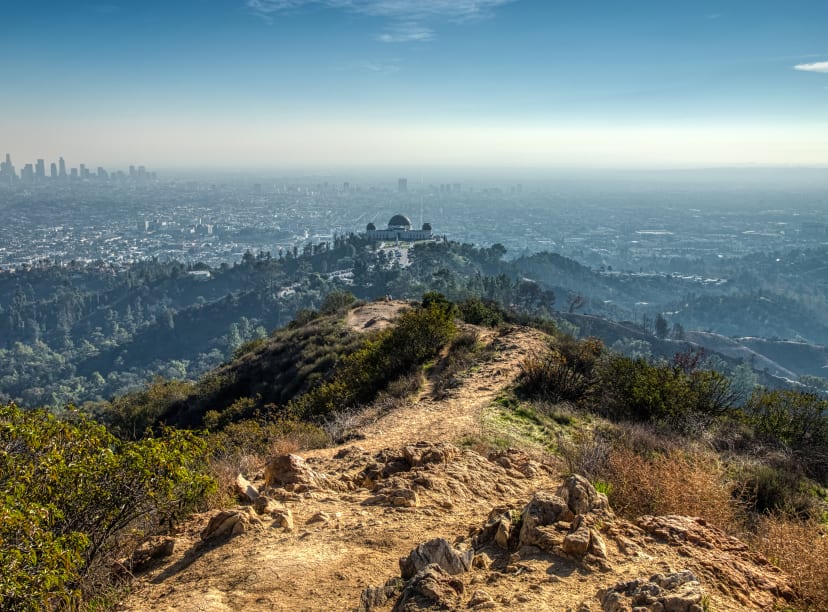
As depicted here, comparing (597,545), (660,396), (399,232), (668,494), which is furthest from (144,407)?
(399,232)

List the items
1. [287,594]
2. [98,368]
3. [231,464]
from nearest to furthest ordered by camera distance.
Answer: [287,594]
[231,464]
[98,368]

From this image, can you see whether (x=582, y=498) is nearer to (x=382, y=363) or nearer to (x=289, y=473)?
(x=289, y=473)

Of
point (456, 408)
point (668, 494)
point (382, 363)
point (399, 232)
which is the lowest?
point (382, 363)

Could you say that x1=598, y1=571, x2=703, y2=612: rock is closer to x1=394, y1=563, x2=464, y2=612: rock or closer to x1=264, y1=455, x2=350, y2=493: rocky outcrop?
x1=394, y1=563, x2=464, y2=612: rock

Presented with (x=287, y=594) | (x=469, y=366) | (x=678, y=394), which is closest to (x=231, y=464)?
(x=287, y=594)

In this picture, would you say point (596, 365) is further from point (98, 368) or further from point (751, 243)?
point (751, 243)

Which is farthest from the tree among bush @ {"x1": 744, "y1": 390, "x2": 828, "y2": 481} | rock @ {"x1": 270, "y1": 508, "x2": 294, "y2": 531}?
rock @ {"x1": 270, "y1": 508, "x2": 294, "y2": 531}

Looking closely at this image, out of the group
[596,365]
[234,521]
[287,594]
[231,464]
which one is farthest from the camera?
[596,365]

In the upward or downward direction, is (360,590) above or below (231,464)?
above

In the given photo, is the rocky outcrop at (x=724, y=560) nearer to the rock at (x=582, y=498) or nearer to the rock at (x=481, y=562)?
the rock at (x=582, y=498)
